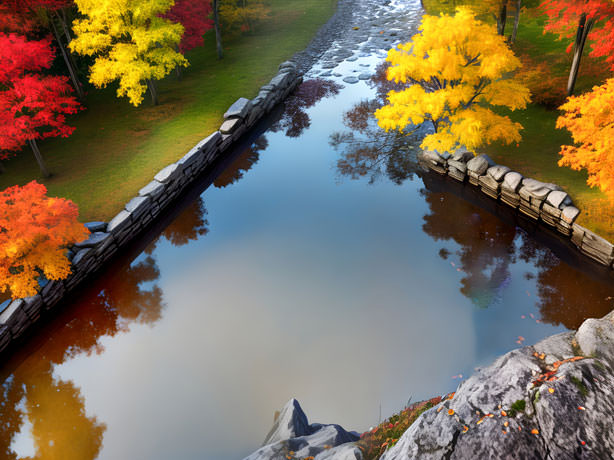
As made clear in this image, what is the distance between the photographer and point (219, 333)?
33.9 ft

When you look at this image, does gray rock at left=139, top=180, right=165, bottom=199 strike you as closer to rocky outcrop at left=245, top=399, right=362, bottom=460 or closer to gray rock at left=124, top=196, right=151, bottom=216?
gray rock at left=124, top=196, right=151, bottom=216

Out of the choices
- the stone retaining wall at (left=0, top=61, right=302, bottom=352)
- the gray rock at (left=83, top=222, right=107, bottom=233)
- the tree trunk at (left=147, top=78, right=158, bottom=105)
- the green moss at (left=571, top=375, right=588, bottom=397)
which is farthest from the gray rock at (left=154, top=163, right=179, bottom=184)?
the green moss at (left=571, top=375, right=588, bottom=397)

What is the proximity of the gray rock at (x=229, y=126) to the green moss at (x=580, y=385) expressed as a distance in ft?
53.2

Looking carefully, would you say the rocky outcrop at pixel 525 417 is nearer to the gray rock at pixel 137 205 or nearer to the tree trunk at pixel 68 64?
the gray rock at pixel 137 205

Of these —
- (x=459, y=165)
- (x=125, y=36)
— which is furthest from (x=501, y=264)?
(x=125, y=36)

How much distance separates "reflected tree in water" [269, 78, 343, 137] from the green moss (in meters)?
16.3

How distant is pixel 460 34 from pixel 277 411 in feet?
41.4

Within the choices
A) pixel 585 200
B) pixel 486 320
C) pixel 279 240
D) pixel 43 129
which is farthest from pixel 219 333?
pixel 43 129

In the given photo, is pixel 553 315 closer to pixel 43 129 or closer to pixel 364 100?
pixel 364 100

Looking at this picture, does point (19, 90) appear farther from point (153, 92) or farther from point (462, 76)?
point (462, 76)

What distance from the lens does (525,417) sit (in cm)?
506

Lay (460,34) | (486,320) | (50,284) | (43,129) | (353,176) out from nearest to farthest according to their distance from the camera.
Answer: (486,320) → (50,284) → (460,34) → (353,176) → (43,129)

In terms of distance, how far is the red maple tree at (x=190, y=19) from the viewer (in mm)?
22527

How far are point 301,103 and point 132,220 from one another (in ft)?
43.0
